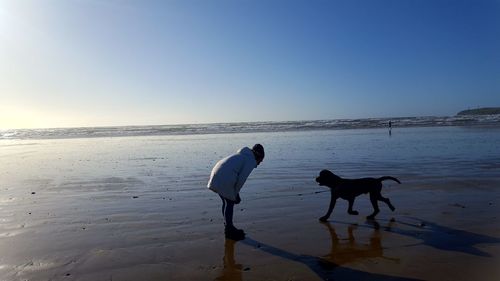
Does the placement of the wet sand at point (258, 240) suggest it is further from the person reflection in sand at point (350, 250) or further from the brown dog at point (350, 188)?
the brown dog at point (350, 188)

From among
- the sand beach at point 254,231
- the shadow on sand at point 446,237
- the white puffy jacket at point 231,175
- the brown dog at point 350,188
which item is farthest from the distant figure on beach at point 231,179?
the shadow on sand at point 446,237

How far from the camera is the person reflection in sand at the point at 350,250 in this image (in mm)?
5699

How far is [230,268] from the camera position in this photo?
218 inches

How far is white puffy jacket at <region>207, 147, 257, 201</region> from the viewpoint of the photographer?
6.86 metres

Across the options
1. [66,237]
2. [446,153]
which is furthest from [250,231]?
[446,153]

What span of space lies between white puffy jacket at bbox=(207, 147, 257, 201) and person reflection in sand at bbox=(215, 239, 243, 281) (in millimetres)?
901

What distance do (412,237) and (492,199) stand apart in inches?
140

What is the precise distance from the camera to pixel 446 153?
720 inches

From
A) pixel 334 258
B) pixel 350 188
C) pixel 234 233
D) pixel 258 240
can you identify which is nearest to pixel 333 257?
pixel 334 258

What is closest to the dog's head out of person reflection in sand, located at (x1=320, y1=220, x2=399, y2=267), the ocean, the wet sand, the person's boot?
the wet sand

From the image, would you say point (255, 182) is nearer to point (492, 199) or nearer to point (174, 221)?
point (174, 221)

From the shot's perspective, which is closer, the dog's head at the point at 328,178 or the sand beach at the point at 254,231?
the sand beach at the point at 254,231

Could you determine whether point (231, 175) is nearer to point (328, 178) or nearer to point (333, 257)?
point (333, 257)

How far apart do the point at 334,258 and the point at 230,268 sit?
55.4 inches
